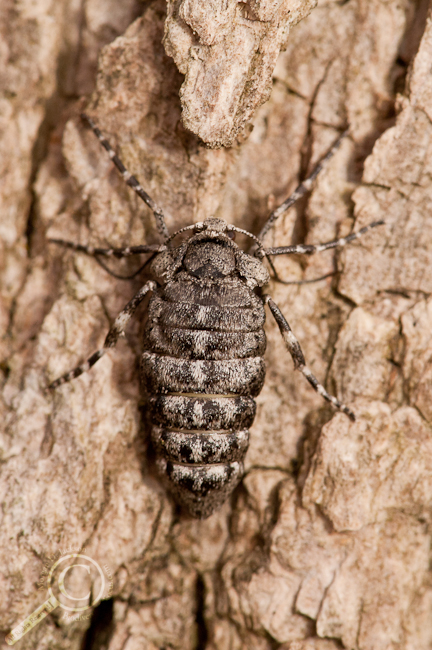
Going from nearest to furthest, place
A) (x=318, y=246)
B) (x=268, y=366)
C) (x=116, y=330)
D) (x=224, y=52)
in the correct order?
1. (x=224, y=52)
2. (x=116, y=330)
3. (x=318, y=246)
4. (x=268, y=366)

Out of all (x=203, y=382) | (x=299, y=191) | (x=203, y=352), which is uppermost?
(x=299, y=191)

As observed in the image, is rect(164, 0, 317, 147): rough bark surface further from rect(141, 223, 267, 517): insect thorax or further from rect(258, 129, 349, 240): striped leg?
rect(141, 223, 267, 517): insect thorax

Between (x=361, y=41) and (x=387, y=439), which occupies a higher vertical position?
(x=361, y=41)

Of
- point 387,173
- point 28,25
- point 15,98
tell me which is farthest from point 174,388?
point 28,25

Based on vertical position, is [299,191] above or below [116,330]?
above

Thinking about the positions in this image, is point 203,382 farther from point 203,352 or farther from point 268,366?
point 268,366

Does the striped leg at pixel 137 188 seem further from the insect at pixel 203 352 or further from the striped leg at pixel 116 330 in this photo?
the striped leg at pixel 116 330

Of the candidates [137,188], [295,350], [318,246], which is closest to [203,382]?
[295,350]

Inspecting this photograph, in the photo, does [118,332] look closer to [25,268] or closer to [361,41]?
[25,268]
